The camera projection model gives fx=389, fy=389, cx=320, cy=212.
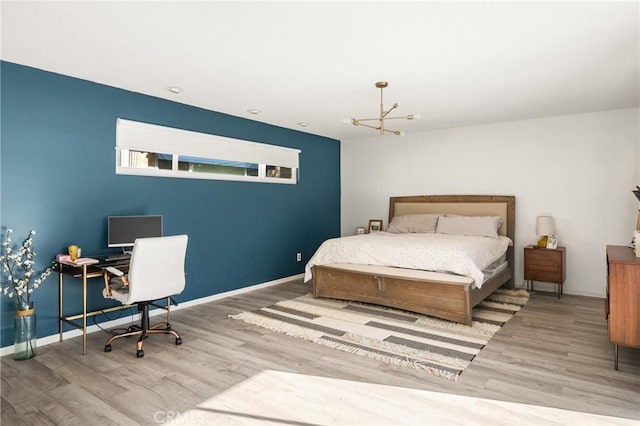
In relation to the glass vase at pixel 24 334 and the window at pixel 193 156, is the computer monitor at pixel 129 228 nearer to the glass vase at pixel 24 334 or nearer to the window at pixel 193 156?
the window at pixel 193 156

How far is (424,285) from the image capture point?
13.5ft

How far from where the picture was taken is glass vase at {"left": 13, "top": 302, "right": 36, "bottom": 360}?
3.13m

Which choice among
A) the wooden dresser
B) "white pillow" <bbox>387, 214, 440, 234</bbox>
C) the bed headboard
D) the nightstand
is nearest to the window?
"white pillow" <bbox>387, 214, 440, 234</bbox>

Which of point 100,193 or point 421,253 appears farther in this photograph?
point 421,253

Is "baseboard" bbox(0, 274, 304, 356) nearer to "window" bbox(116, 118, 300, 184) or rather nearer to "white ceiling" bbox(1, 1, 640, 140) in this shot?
"window" bbox(116, 118, 300, 184)

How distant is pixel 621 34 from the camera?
2701mm

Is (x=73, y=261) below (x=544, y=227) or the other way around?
below

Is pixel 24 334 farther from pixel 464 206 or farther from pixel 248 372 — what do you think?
pixel 464 206

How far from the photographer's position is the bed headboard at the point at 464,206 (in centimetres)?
566

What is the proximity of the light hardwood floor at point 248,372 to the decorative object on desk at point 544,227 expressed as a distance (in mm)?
1536

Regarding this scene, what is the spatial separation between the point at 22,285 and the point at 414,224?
4834 millimetres

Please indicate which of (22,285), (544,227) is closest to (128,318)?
(22,285)

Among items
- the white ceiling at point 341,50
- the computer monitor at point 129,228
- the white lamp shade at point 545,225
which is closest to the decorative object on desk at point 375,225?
the white lamp shade at point 545,225

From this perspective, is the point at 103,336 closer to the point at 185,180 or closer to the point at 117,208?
the point at 117,208
